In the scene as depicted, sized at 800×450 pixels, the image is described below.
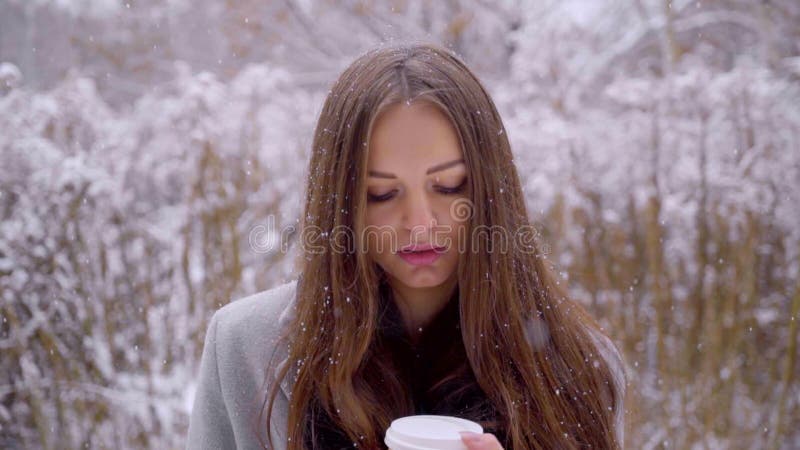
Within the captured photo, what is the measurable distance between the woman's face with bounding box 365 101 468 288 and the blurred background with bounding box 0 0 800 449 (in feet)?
6.09

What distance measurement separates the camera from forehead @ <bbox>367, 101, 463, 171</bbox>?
1234 mm

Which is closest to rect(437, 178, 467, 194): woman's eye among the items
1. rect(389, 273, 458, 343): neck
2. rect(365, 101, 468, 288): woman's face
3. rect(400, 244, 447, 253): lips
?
rect(365, 101, 468, 288): woman's face

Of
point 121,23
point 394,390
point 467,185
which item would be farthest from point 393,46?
point 121,23

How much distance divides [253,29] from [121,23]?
0.84m

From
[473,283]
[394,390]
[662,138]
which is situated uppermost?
[662,138]

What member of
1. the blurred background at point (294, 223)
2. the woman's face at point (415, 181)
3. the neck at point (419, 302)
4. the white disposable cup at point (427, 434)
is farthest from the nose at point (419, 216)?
the blurred background at point (294, 223)

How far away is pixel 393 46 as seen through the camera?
4.51 ft

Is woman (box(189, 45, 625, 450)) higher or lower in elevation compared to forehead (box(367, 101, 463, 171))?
lower

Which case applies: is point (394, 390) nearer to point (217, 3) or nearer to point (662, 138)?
point (662, 138)

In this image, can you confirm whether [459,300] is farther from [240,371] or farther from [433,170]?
[240,371]

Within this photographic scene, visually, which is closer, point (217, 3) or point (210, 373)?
point (210, 373)

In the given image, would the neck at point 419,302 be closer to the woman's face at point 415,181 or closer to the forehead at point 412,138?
the woman's face at point 415,181

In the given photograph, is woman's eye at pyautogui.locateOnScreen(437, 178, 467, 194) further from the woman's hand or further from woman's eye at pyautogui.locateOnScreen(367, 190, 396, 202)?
the woman's hand

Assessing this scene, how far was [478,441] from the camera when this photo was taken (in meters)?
1.03
